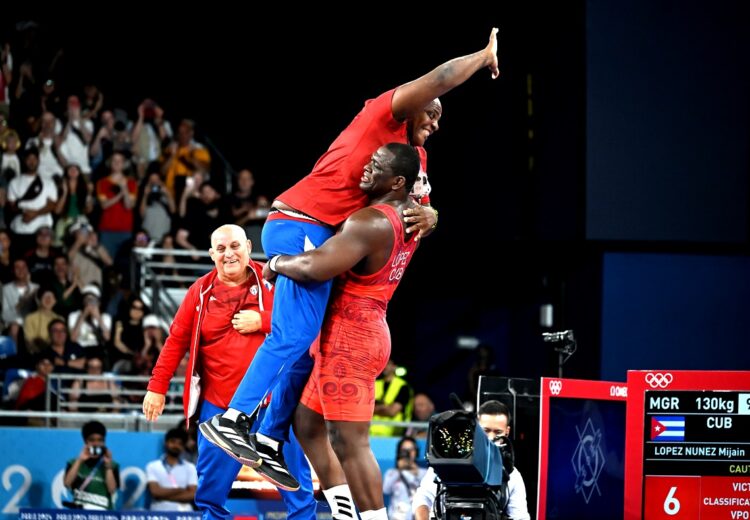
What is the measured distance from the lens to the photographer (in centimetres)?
1095

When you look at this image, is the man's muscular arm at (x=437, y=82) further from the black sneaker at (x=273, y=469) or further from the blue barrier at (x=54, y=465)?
the blue barrier at (x=54, y=465)

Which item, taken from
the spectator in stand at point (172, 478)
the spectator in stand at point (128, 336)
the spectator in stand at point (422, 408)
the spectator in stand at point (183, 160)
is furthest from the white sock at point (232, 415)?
the spectator in stand at point (183, 160)

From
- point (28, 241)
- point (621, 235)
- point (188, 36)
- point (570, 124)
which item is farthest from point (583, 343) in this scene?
point (188, 36)

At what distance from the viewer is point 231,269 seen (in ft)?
24.2

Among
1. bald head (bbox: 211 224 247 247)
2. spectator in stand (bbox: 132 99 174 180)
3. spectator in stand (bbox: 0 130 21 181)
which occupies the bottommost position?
bald head (bbox: 211 224 247 247)

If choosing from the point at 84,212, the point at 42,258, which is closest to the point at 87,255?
the point at 42,258

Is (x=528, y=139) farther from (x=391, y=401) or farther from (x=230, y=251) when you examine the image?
(x=230, y=251)

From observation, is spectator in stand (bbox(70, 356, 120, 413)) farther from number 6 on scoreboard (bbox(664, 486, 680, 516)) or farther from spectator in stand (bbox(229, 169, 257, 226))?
number 6 on scoreboard (bbox(664, 486, 680, 516))

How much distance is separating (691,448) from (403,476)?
423cm

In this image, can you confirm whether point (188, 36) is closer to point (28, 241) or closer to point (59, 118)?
point (59, 118)

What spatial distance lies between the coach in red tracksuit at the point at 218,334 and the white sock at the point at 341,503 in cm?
133

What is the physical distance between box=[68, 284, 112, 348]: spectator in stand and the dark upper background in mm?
4048

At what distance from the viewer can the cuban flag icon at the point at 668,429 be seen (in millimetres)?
7168

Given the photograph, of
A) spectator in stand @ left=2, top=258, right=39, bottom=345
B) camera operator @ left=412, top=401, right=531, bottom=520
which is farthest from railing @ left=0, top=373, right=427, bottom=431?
camera operator @ left=412, top=401, right=531, bottom=520
